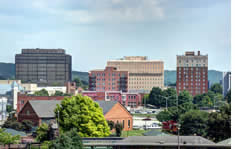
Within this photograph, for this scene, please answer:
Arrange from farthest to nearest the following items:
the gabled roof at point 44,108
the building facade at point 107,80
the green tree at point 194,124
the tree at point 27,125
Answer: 1. the building facade at point 107,80
2. the gabled roof at point 44,108
3. the tree at point 27,125
4. the green tree at point 194,124

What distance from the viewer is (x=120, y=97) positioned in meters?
159

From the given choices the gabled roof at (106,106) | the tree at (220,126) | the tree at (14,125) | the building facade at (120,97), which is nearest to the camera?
the tree at (220,126)

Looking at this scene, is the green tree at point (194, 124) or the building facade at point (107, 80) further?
the building facade at point (107, 80)

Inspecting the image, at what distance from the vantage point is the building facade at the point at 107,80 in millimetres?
183125

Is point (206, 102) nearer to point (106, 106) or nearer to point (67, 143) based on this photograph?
point (106, 106)

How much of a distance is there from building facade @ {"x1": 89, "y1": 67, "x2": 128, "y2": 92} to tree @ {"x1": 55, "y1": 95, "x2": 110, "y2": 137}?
128 meters

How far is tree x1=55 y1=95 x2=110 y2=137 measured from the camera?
51.4m

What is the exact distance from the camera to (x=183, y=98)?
487 feet

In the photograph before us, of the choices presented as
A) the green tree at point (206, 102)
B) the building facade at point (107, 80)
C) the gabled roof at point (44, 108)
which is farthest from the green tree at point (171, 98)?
the gabled roof at point (44, 108)

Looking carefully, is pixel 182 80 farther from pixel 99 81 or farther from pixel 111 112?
pixel 111 112

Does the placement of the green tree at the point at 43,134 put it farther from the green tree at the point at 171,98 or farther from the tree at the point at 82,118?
the green tree at the point at 171,98

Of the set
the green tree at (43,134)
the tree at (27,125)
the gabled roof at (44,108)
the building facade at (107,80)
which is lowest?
the tree at (27,125)

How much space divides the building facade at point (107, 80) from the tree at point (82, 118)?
419ft

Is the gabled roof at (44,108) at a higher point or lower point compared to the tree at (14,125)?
higher
